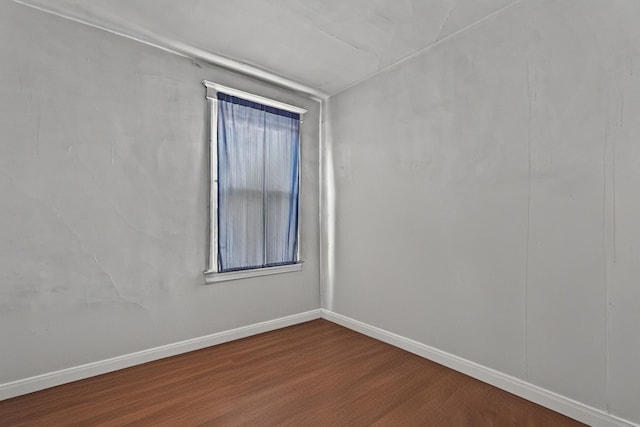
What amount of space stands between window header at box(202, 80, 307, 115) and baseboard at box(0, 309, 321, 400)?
7.22 feet

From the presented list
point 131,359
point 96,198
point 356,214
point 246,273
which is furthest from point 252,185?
point 131,359

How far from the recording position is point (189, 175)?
9.22 feet

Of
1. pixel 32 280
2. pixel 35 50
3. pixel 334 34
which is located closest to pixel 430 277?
pixel 334 34

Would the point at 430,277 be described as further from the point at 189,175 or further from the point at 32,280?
the point at 32,280

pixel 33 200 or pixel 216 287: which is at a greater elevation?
pixel 33 200

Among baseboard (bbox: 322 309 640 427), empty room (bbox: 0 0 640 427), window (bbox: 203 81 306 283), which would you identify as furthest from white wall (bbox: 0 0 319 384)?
baseboard (bbox: 322 309 640 427)

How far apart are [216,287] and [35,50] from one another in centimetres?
219

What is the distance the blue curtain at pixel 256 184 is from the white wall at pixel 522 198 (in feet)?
2.99

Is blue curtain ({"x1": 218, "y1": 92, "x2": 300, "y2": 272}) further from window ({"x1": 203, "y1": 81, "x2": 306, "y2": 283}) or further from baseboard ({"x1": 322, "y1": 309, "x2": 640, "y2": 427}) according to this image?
baseboard ({"x1": 322, "y1": 309, "x2": 640, "y2": 427})

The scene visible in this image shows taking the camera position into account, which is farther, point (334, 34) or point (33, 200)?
point (334, 34)

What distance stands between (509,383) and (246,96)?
3186 millimetres

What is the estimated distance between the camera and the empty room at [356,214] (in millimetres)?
1839

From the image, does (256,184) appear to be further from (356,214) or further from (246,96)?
(356,214)

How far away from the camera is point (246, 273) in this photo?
313cm
